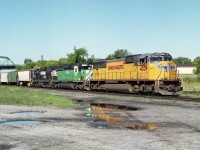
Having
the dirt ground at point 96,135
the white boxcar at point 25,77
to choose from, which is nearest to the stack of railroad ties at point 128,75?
the white boxcar at point 25,77

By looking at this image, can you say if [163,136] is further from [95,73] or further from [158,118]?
[95,73]

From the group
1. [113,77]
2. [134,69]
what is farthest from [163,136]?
[113,77]

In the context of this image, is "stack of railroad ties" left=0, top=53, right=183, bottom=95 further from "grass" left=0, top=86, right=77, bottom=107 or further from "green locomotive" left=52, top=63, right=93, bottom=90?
"grass" left=0, top=86, right=77, bottom=107

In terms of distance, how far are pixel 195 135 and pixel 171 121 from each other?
3329 mm

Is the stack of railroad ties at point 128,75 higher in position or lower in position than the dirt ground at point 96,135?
higher

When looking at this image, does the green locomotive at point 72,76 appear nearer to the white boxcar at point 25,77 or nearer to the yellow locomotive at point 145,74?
the yellow locomotive at point 145,74

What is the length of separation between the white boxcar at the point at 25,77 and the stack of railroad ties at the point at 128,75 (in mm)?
14514

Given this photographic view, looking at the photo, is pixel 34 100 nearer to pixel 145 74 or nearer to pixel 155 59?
pixel 145 74

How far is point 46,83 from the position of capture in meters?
58.6

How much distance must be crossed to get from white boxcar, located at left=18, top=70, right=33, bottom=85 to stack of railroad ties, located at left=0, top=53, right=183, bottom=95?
1451cm

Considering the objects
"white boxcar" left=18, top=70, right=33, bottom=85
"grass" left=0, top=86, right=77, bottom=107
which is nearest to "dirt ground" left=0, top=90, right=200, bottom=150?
"grass" left=0, top=86, right=77, bottom=107

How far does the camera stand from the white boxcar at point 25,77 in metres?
66.4

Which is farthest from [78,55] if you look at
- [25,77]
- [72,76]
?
[72,76]

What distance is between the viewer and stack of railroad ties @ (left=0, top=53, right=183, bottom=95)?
2989cm
